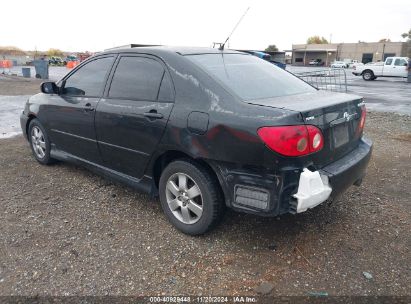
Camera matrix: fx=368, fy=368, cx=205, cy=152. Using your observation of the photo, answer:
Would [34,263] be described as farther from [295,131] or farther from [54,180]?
[295,131]

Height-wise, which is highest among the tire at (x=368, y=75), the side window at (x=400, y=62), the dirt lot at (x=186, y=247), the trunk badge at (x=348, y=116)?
the side window at (x=400, y=62)

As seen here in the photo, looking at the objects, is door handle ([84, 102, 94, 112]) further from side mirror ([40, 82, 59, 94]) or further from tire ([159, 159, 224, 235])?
tire ([159, 159, 224, 235])

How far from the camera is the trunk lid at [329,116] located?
2.78 meters

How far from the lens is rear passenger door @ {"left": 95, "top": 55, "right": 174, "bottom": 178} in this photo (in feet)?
10.8

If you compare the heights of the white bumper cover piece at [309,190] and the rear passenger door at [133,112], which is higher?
the rear passenger door at [133,112]

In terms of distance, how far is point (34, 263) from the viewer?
2.91 metres

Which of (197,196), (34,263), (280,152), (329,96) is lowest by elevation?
(34,263)

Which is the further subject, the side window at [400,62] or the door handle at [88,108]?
the side window at [400,62]

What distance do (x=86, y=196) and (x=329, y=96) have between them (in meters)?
2.81

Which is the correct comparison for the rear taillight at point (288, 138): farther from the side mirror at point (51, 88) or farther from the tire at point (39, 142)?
the tire at point (39, 142)

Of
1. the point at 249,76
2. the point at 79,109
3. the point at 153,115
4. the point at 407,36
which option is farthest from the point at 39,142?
the point at 407,36

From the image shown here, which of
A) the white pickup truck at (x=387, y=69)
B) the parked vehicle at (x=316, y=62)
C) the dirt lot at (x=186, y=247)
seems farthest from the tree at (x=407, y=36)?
the dirt lot at (x=186, y=247)

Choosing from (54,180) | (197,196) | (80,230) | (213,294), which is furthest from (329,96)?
(54,180)

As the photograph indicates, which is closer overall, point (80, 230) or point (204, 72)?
point (204, 72)
